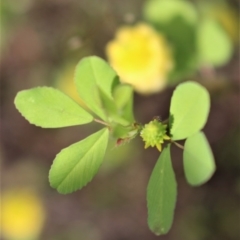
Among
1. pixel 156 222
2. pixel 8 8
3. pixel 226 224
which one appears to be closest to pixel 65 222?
pixel 226 224

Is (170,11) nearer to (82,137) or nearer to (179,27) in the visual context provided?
(179,27)

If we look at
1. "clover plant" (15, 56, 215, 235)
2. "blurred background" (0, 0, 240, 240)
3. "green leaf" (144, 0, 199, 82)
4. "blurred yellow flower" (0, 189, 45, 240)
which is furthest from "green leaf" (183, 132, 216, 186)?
"blurred yellow flower" (0, 189, 45, 240)

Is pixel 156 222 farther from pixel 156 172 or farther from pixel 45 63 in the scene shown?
pixel 45 63

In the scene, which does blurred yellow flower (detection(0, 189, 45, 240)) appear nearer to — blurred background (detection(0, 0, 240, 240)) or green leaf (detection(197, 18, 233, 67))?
blurred background (detection(0, 0, 240, 240))

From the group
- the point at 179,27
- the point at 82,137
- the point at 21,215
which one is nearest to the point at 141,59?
the point at 179,27

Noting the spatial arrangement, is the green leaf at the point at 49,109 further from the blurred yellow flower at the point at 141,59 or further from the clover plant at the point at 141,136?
the blurred yellow flower at the point at 141,59
